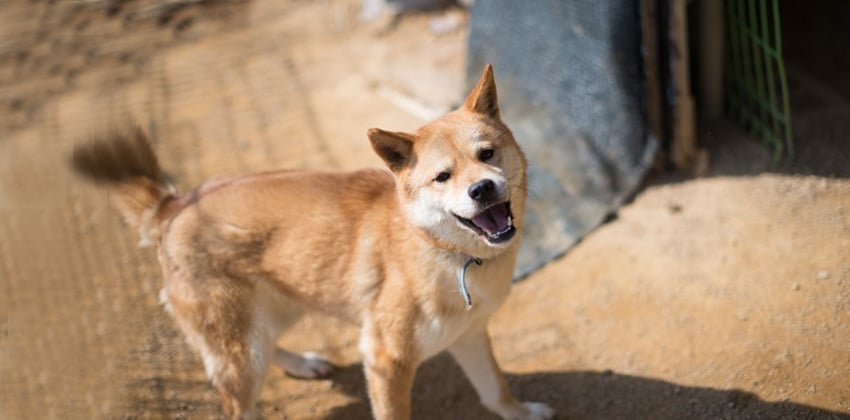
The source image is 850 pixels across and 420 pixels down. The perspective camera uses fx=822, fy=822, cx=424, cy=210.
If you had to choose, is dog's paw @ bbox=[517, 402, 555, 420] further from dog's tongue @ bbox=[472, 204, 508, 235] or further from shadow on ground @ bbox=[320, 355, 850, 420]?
dog's tongue @ bbox=[472, 204, 508, 235]

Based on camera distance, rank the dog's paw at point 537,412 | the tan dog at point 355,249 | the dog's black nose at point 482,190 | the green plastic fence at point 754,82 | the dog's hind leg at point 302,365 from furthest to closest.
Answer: the green plastic fence at point 754,82 → the dog's hind leg at point 302,365 → the dog's paw at point 537,412 → the tan dog at point 355,249 → the dog's black nose at point 482,190

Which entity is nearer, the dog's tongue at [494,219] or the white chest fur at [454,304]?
the dog's tongue at [494,219]

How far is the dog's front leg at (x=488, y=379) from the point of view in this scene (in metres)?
3.84

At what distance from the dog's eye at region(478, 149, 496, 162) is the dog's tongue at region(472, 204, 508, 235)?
0.21 metres

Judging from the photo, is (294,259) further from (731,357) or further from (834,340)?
(834,340)

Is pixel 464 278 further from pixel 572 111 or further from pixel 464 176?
pixel 572 111

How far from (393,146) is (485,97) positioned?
17.9 inches

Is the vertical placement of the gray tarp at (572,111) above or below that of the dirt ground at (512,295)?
above

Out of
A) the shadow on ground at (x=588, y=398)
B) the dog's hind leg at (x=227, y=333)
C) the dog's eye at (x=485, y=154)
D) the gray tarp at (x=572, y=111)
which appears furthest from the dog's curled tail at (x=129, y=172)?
the gray tarp at (x=572, y=111)

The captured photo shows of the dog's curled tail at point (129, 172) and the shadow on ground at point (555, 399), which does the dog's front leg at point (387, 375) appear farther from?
the dog's curled tail at point (129, 172)

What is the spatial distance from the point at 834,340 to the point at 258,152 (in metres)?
4.07

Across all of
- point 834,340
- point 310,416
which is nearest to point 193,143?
point 310,416

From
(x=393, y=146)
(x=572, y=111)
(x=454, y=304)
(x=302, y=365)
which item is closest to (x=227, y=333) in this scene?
(x=302, y=365)

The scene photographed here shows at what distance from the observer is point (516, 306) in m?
4.70
